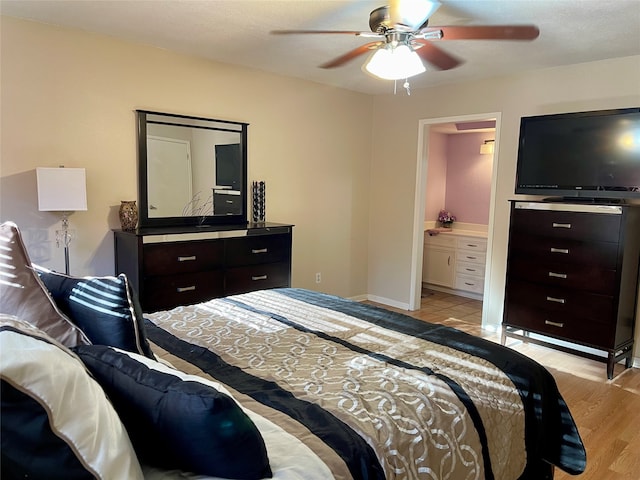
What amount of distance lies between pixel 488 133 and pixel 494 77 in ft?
6.27

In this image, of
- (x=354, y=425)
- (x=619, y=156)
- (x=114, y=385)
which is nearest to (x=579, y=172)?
(x=619, y=156)

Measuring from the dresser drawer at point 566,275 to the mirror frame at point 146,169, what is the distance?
95.7 inches

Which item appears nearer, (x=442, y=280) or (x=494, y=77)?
(x=494, y=77)

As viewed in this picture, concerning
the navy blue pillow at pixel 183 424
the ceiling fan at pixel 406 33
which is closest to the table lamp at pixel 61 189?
the ceiling fan at pixel 406 33

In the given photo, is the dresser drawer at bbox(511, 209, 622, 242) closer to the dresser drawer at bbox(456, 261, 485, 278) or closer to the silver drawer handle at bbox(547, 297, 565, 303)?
the silver drawer handle at bbox(547, 297, 565, 303)

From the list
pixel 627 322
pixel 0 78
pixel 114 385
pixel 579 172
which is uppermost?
pixel 0 78

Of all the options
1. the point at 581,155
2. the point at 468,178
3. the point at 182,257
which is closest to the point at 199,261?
the point at 182,257

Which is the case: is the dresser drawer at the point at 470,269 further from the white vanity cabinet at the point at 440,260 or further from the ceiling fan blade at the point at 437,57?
the ceiling fan blade at the point at 437,57

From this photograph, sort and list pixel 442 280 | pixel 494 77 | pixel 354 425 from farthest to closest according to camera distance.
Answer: pixel 442 280 < pixel 494 77 < pixel 354 425

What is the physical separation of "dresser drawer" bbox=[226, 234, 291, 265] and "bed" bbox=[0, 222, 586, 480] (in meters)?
1.29

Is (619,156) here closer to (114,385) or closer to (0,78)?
(114,385)

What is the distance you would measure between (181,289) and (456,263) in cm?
374

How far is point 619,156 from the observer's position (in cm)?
343

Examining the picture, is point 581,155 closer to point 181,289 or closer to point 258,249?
point 258,249
